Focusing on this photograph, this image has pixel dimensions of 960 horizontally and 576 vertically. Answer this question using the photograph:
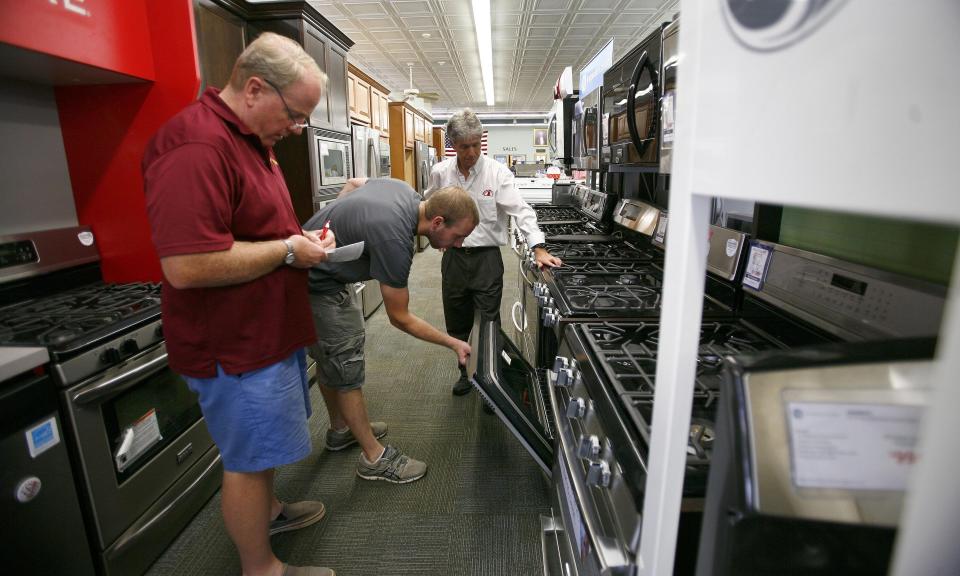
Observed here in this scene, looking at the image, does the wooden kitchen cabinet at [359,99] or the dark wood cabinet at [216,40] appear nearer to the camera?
the dark wood cabinet at [216,40]

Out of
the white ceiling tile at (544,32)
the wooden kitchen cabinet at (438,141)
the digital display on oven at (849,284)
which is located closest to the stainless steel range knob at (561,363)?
the digital display on oven at (849,284)

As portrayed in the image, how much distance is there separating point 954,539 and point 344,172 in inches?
143

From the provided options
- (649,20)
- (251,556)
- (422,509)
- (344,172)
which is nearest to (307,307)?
(251,556)

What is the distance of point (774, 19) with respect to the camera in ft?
1.30

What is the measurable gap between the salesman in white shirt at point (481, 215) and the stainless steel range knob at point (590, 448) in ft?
5.30

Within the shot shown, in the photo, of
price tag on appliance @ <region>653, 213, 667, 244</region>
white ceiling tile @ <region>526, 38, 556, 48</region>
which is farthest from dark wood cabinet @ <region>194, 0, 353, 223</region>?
white ceiling tile @ <region>526, 38, 556, 48</region>

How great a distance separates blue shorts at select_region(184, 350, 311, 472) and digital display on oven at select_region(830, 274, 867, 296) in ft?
4.54

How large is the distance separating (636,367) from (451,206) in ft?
3.20

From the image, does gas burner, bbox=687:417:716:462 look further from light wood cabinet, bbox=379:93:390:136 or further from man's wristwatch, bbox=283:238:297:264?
light wood cabinet, bbox=379:93:390:136

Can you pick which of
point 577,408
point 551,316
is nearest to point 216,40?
point 551,316

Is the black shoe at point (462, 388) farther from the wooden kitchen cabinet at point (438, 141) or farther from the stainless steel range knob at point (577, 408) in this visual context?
the wooden kitchen cabinet at point (438, 141)

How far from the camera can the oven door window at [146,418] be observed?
1.52 meters

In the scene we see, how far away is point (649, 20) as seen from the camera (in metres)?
7.00

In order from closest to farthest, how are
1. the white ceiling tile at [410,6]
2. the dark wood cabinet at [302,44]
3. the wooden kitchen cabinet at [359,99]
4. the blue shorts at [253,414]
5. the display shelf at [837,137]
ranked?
1. the display shelf at [837,137]
2. the blue shorts at [253,414]
3. the dark wood cabinet at [302,44]
4. the wooden kitchen cabinet at [359,99]
5. the white ceiling tile at [410,6]
